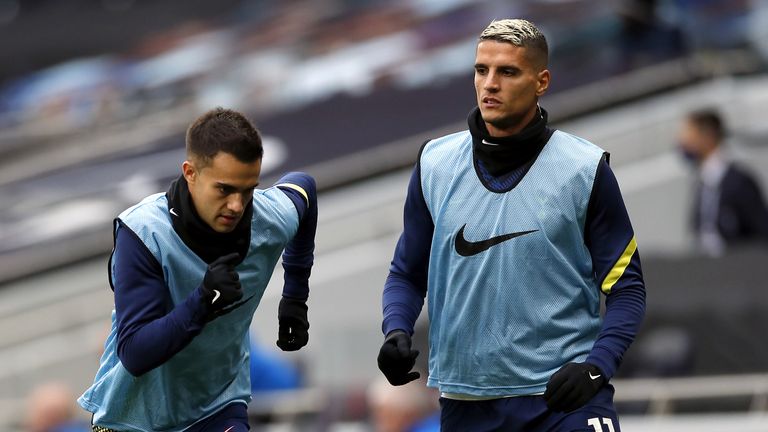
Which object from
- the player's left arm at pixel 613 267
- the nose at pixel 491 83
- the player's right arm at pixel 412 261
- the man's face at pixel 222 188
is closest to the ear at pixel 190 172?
the man's face at pixel 222 188

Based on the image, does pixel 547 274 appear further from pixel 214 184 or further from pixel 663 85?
pixel 663 85

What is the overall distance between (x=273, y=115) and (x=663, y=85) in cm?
394

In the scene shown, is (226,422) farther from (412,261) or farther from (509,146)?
(509,146)

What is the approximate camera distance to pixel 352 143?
14633 mm

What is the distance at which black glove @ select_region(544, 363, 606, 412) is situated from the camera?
4723 millimetres

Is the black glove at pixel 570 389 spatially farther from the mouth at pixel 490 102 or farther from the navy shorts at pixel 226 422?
the navy shorts at pixel 226 422

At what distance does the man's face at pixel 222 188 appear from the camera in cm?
488

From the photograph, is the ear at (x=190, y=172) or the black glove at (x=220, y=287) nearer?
the black glove at (x=220, y=287)

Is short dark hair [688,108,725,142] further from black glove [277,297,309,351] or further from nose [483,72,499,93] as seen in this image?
nose [483,72,499,93]

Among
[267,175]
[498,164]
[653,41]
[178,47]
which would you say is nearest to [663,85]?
[653,41]

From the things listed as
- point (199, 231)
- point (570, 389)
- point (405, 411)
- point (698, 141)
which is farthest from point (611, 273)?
point (698, 141)

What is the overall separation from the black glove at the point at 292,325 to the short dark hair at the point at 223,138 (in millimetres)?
818

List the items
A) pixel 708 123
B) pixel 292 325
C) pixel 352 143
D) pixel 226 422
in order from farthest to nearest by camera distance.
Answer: pixel 352 143 → pixel 708 123 → pixel 292 325 → pixel 226 422

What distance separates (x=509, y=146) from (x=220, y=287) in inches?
40.8
